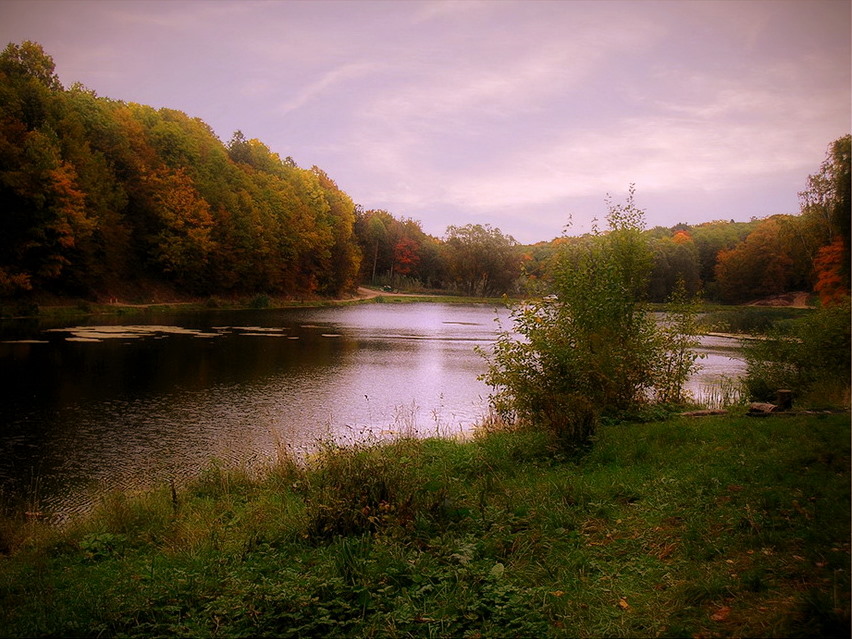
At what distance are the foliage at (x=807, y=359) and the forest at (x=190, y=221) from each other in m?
1.36

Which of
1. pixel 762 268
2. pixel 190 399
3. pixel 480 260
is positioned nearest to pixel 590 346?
pixel 190 399

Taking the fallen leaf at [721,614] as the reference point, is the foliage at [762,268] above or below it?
A: above

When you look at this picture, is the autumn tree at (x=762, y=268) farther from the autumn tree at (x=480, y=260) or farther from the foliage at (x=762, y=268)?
the autumn tree at (x=480, y=260)

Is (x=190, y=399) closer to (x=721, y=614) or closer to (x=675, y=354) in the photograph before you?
(x=675, y=354)

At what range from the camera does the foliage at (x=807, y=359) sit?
1094 centimetres

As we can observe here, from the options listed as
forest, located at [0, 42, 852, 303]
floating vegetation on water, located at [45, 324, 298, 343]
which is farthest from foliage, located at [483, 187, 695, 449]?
floating vegetation on water, located at [45, 324, 298, 343]

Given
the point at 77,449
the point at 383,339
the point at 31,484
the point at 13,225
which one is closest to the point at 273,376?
the point at 77,449

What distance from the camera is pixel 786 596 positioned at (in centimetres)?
381

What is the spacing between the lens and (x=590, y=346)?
37.4 ft

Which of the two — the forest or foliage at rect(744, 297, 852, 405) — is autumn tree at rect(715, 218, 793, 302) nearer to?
the forest

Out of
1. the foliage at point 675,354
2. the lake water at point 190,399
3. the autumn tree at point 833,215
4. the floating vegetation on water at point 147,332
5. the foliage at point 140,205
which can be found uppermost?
the foliage at point 140,205

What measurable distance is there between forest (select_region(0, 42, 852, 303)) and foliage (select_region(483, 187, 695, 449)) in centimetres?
75

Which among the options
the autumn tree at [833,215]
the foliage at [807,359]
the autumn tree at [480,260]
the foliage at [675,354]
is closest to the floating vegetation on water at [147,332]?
the foliage at [675,354]

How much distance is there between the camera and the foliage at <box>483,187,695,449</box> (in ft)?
33.7
